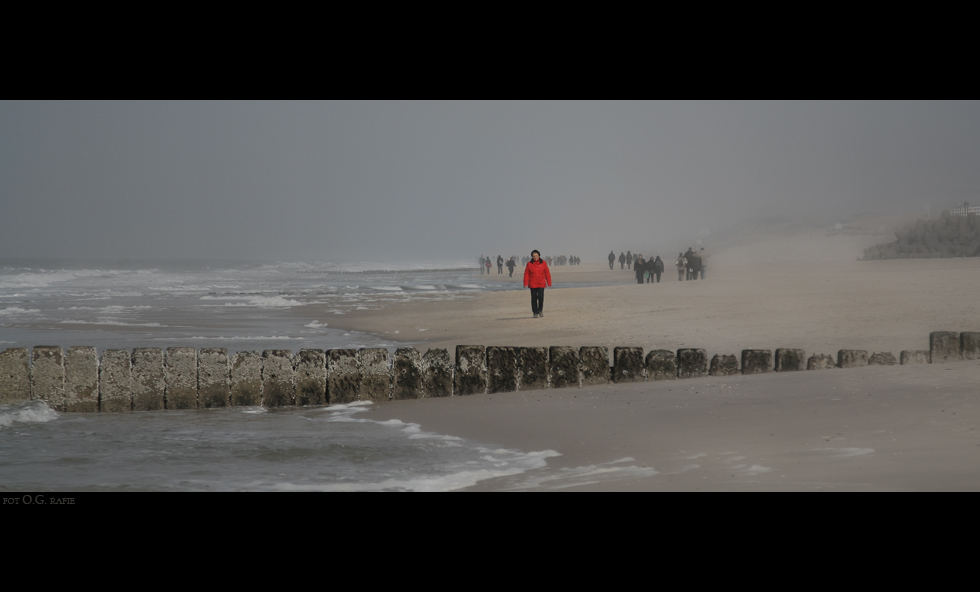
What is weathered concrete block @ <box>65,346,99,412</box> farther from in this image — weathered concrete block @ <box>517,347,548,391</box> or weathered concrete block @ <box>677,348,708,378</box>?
weathered concrete block @ <box>677,348,708,378</box>

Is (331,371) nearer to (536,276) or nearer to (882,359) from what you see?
(882,359)

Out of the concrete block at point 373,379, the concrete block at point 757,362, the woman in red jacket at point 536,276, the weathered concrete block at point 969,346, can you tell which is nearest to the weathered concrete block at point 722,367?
the concrete block at point 757,362

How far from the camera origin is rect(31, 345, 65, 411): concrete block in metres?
7.65

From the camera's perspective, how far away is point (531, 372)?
8203 mm

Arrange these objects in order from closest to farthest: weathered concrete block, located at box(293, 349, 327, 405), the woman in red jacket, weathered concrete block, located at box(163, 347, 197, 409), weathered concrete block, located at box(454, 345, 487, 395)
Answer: weathered concrete block, located at box(163, 347, 197, 409) < weathered concrete block, located at box(293, 349, 327, 405) < weathered concrete block, located at box(454, 345, 487, 395) < the woman in red jacket

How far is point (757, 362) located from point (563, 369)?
2.20 metres

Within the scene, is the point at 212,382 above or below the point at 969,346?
below

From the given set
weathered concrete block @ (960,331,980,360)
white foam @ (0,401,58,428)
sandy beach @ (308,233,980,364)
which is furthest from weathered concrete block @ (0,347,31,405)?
weathered concrete block @ (960,331,980,360)

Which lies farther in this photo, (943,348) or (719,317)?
(719,317)

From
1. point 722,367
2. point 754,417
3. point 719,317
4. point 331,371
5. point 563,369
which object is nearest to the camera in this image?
point 754,417

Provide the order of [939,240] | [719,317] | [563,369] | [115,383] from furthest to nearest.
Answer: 1. [939,240]
2. [719,317]
3. [563,369]
4. [115,383]

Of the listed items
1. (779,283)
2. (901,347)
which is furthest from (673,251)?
(901,347)

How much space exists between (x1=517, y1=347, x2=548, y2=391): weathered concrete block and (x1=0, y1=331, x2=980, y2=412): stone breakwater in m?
0.01

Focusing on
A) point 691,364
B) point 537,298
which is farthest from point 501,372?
point 537,298
